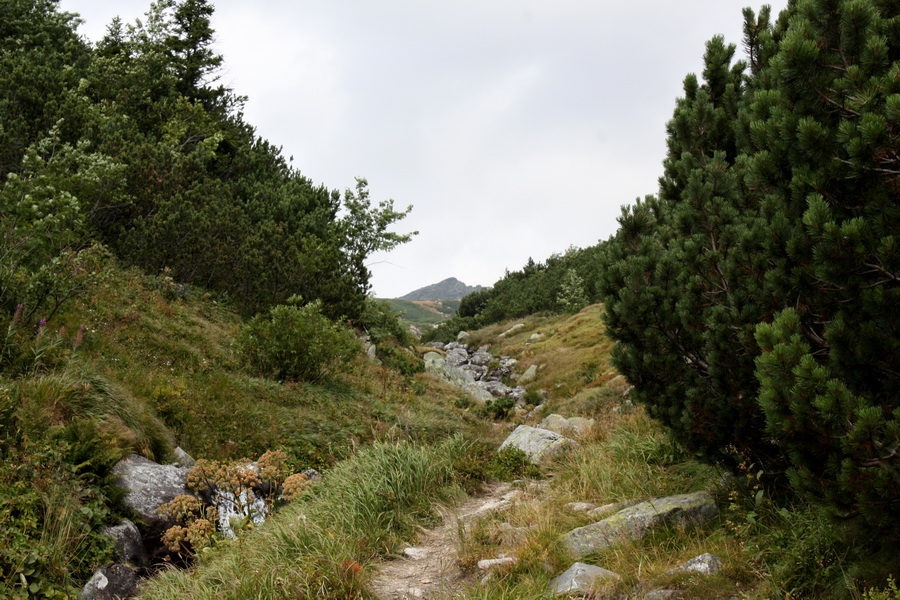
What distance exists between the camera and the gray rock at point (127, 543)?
5188mm

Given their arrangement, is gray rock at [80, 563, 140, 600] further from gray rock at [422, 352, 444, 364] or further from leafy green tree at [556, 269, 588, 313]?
leafy green tree at [556, 269, 588, 313]

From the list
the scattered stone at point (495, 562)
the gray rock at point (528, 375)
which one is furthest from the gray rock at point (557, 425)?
the gray rock at point (528, 375)

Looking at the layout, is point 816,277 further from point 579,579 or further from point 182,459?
point 182,459

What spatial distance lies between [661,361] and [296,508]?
384 cm

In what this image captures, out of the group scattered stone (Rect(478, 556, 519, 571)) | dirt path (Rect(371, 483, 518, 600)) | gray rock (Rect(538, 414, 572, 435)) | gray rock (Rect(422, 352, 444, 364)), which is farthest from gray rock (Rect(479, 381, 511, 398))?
scattered stone (Rect(478, 556, 519, 571))

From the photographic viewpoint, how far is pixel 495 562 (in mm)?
4625

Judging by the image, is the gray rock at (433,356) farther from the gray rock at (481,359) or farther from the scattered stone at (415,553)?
the scattered stone at (415,553)

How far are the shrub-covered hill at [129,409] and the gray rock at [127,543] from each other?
0.11 metres

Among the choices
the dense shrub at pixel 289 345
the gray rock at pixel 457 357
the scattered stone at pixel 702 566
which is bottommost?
the gray rock at pixel 457 357

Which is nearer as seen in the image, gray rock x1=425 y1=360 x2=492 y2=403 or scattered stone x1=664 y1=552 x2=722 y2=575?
scattered stone x1=664 y1=552 x2=722 y2=575

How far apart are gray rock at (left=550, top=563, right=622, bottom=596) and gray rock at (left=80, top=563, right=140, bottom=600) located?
3571mm

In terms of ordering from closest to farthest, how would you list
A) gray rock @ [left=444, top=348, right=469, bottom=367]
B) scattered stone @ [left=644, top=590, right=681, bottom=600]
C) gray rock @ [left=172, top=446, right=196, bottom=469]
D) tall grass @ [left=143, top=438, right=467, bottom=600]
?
scattered stone @ [left=644, top=590, right=681, bottom=600] → tall grass @ [left=143, top=438, right=467, bottom=600] → gray rock @ [left=172, top=446, right=196, bottom=469] → gray rock @ [left=444, top=348, right=469, bottom=367]

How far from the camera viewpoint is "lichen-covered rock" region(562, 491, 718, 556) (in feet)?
15.3

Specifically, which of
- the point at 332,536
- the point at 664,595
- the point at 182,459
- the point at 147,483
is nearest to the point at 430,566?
the point at 332,536
